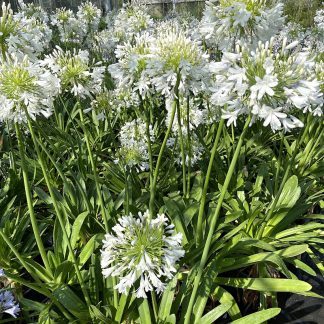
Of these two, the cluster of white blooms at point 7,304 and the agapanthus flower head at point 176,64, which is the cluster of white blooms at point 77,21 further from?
the cluster of white blooms at point 7,304

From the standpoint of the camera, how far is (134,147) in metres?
3.31

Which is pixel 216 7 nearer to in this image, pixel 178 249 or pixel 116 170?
pixel 178 249

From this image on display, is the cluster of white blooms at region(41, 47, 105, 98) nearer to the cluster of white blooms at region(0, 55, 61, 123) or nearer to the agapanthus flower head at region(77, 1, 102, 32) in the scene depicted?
the cluster of white blooms at region(0, 55, 61, 123)

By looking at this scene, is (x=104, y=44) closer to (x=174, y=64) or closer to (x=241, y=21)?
(x=174, y=64)

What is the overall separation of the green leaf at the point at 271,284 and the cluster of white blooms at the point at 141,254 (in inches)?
37.9

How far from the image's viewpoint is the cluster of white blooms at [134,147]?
10.7ft

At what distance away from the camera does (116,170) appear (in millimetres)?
3510

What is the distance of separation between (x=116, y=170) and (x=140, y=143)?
0.34 meters

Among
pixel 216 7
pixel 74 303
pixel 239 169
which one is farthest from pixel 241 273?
pixel 216 7

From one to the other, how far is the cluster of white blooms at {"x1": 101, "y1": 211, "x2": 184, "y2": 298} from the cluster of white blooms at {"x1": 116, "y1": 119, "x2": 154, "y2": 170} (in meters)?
1.61

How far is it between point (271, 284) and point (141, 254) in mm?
1109

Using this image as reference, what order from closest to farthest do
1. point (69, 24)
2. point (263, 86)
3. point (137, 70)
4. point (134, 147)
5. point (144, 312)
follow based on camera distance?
point (263, 86) < point (144, 312) < point (137, 70) < point (134, 147) < point (69, 24)

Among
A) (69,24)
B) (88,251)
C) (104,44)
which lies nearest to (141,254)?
(88,251)

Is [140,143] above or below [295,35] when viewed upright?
below
